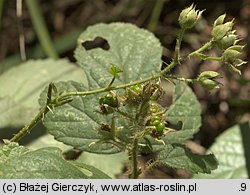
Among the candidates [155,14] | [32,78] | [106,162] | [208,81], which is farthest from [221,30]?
[155,14]

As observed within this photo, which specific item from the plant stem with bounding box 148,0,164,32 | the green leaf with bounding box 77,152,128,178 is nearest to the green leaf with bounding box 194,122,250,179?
the green leaf with bounding box 77,152,128,178

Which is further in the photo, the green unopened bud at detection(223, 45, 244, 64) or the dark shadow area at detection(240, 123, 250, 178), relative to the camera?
the dark shadow area at detection(240, 123, 250, 178)

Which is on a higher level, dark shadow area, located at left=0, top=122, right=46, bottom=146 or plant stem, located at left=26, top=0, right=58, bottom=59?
plant stem, located at left=26, top=0, right=58, bottom=59

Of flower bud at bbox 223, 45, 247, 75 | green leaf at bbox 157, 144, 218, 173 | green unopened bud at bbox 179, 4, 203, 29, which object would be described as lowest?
green leaf at bbox 157, 144, 218, 173

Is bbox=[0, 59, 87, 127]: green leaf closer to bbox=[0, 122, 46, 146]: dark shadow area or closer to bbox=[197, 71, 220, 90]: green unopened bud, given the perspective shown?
bbox=[0, 122, 46, 146]: dark shadow area

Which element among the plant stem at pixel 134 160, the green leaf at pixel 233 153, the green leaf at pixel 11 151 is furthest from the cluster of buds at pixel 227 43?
the green leaf at pixel 233 153

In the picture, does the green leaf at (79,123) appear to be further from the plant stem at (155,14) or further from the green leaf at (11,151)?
the plant stem at (155,14)

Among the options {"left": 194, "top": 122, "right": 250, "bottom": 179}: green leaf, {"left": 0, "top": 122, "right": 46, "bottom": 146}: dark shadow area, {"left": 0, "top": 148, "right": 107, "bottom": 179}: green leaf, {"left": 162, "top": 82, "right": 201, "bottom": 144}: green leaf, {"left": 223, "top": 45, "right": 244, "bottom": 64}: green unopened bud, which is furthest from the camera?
{"left": 194, "top": 122, "right": 250, "bottom": 179}: green leaf

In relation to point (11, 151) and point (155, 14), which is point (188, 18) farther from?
point (155, 14)
